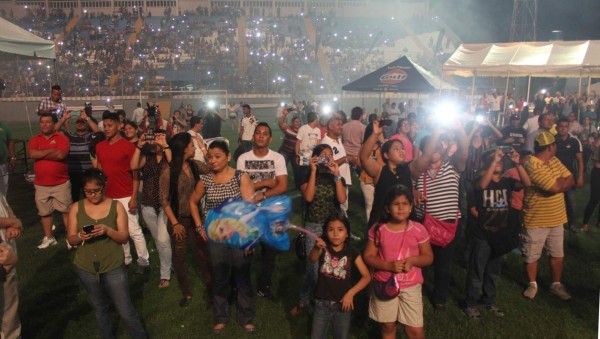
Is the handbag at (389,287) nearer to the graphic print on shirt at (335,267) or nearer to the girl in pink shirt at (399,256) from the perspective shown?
the girl in pink shirt at (399,256)

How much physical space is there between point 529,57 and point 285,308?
1476 cm

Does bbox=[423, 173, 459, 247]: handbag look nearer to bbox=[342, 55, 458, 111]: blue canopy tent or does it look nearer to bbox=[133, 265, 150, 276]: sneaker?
bbox=[133, 265, 150, 276]: sneaker

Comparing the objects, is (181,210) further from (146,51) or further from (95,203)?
(146,51)

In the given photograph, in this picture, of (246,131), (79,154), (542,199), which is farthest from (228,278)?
(246,131)

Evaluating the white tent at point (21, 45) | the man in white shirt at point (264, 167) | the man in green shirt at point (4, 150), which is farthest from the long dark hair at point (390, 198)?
the white tent at point (21, 45)

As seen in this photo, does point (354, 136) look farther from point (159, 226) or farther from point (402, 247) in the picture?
point (402, 247)

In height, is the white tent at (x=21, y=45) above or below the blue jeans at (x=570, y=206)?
above

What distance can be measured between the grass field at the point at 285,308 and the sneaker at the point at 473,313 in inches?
3.0

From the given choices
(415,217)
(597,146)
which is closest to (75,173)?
(415,217)

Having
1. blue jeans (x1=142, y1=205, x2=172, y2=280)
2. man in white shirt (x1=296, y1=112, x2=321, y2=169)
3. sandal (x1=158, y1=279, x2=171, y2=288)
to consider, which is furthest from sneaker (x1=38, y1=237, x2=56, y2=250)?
man in white shirt (x1=296, y1=112, x2=321, y2=169)

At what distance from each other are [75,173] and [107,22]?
150 ft

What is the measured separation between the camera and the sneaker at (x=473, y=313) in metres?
4.89

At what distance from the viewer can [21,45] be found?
8.78 m

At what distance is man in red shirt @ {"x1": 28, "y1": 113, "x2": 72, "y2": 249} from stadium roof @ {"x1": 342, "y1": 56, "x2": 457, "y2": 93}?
11782 mm
